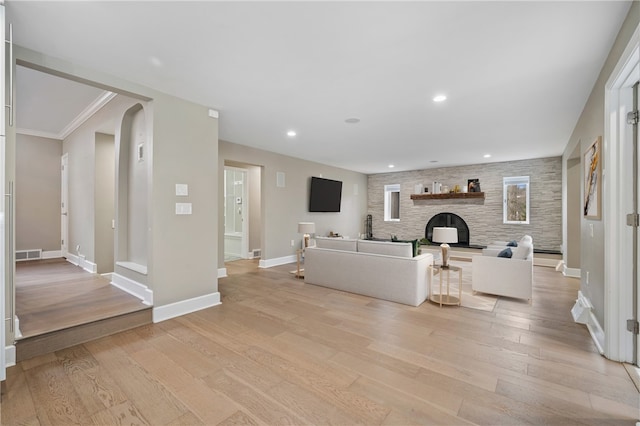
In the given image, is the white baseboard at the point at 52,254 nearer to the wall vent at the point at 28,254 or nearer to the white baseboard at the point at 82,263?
the wall vent at the point at 28,254

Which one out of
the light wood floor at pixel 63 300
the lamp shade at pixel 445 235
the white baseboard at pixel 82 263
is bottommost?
the light wood floor at pixel 63 300

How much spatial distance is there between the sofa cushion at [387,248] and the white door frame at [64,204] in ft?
19.1

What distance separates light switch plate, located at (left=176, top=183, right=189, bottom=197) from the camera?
129 inches

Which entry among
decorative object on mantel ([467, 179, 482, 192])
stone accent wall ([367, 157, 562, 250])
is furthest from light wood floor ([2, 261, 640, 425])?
decorative object on mantel ([467, 179, 482, 192])

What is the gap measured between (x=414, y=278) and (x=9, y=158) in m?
4.12

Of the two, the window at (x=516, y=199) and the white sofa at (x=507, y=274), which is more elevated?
the window at (x=516, y=199)

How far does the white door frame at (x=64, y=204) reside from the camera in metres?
5.57

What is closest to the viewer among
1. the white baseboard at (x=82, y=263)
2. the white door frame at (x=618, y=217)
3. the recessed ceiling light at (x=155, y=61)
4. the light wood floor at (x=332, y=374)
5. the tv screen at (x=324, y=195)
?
the light wood floor at (x=332, y=374)

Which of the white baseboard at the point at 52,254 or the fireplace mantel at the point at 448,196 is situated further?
the fireplace mantel at the point at 448,196

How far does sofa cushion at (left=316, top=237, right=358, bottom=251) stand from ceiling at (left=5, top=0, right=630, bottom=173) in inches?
70.6

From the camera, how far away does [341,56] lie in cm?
237

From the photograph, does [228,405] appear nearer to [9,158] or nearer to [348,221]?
[9,158]

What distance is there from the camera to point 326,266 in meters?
4.51

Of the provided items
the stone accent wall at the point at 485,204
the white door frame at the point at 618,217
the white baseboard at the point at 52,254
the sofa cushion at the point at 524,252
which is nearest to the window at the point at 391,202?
the stone accent wall at the point at 485,204
